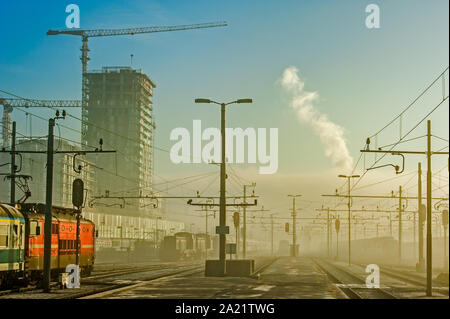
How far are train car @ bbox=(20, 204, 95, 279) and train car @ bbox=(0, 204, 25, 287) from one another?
2.89ft

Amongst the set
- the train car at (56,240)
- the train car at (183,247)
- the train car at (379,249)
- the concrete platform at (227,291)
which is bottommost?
the train car at (379,249)

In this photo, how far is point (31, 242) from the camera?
35875mm

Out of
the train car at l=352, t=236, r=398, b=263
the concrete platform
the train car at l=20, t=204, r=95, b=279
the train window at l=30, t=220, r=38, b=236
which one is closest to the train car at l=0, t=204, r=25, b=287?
the train car at l=20, t=204, r=95, b=279

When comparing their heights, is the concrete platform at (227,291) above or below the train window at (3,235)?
below

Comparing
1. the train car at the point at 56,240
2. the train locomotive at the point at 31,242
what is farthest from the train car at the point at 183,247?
the train locomotive at the point at 31,242

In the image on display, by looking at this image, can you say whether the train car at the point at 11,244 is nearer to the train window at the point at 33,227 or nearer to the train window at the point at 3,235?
the train window at the point at 3,235

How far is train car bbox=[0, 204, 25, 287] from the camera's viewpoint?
104 ft

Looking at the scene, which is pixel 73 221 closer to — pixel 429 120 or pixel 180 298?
pixel 180 298

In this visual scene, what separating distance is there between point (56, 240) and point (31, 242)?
158 inches

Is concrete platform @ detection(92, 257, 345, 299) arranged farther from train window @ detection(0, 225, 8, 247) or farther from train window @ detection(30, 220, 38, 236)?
train window @ detection(30, 220, 38, 236)

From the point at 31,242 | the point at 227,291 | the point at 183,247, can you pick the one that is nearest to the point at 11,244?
the point at 31,242

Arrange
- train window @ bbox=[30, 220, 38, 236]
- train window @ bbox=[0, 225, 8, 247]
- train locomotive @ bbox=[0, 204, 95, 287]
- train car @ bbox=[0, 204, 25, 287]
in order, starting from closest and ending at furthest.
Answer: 1. train window @ bbox=[0, 225, 8, 247]
2. train car @ bbox=[0, 204, 25, 287]
3. train locomotive @ bbox=[0, 204, 95, 287]
4. train window @ bbox=[30, 220, 38, 236]

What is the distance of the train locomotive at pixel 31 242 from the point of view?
3224cm
